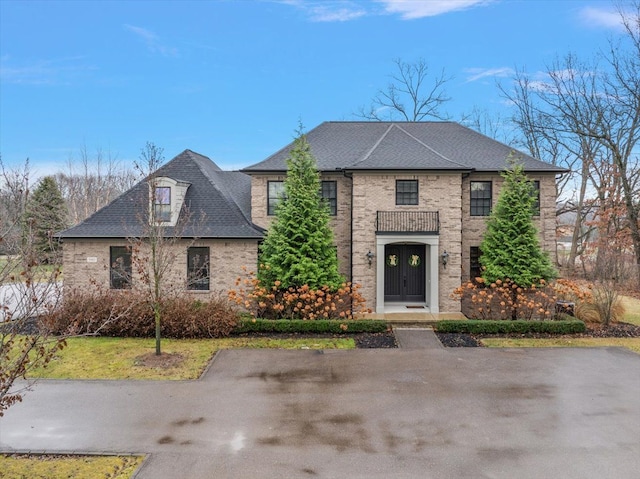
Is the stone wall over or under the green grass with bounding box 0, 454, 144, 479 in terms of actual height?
over

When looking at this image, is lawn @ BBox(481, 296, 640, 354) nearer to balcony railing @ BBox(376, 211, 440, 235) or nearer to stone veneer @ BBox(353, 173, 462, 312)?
stone veneer @ BBox(353, 173, 462, 312)

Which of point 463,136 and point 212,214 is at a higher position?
point 463,136

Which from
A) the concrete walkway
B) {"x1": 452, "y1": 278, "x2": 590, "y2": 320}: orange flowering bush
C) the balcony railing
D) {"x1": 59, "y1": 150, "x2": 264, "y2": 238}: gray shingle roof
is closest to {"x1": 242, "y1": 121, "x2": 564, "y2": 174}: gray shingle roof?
the balcony railing

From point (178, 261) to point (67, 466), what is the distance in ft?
35.5

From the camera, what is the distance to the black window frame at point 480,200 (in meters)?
18.1

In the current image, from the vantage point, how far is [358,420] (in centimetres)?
798

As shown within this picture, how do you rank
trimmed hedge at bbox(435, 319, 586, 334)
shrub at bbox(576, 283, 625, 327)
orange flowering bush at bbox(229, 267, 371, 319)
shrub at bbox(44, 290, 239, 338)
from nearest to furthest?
1. shrub at bbox(44, 290, 239, 338)
2. trimmed hedge at bbox(435, 319, 586, 334)
3. orange flowering bush at bbox(229, 267, 371, 319)
4. shrub at bbox(576, 283, 625, 327)

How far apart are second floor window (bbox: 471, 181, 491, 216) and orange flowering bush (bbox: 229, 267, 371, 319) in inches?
251

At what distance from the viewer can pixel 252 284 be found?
50.1 ft

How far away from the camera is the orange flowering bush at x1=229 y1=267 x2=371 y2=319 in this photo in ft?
48.9

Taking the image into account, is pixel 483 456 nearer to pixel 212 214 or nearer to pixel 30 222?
pixel 30 222

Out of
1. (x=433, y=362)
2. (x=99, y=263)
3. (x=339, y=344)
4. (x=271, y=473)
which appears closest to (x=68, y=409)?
(x=271, y=473)

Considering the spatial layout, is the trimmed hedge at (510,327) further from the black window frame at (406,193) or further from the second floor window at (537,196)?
the black window frame at (406,193)

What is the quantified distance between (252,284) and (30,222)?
1039cm
